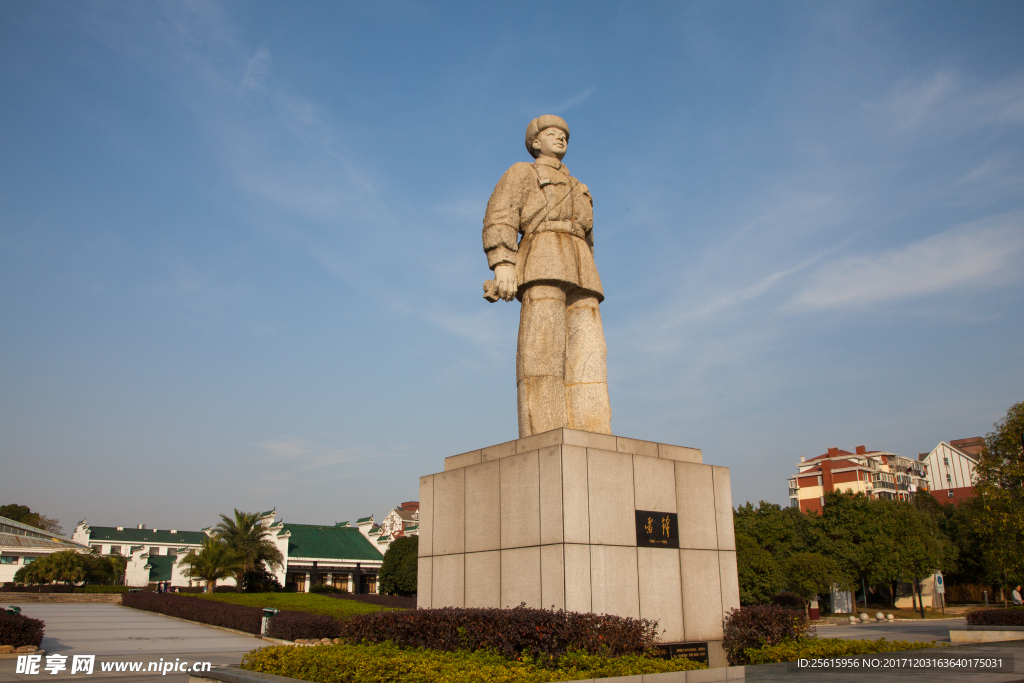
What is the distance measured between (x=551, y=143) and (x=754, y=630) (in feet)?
17.9

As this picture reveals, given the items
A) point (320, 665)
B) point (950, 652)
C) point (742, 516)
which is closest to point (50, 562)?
point (742, 516)

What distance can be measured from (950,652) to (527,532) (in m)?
4.01

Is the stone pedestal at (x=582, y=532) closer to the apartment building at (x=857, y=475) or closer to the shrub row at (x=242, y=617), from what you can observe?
the shrub row at (x=242, y=617)

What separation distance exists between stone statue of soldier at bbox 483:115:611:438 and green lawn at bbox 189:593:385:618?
19.9m

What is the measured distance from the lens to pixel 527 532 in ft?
20.2

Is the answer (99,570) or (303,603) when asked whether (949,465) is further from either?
(99,570)

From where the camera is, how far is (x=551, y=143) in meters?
7.80

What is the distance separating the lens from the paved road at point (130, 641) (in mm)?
11086

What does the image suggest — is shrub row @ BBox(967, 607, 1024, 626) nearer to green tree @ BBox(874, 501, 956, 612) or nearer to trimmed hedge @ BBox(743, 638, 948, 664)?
trimmed hedge @ BBox(743, 638, 948, 664)

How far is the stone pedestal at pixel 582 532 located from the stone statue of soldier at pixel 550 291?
0.57m

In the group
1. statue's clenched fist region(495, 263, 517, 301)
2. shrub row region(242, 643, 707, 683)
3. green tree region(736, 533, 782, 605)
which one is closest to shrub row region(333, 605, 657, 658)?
shrub row region(242, 643, 707, 683)

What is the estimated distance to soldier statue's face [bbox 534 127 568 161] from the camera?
7.81 metres

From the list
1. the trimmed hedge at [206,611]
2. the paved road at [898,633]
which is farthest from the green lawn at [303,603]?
→ the paved road at [898,633]

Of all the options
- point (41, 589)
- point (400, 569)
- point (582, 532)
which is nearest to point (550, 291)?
point (582, 532)
